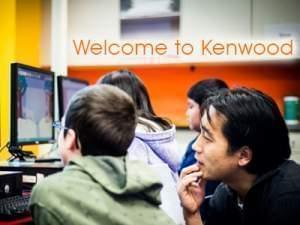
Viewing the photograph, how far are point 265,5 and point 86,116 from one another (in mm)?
2554

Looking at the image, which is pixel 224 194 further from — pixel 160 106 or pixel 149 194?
pixel 160 106

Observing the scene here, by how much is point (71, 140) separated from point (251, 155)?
50 centimetres

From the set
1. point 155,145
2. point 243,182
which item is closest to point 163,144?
point 155,145

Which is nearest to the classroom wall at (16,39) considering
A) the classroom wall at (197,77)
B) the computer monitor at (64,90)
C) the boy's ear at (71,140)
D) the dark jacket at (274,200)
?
the classroom wall at (197,77)

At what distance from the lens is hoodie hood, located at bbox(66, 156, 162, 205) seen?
1052 mm

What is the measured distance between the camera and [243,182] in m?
1.33

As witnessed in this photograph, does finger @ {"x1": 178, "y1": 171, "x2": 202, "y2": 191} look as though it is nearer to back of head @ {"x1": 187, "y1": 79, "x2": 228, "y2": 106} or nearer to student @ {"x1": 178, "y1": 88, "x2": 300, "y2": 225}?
student @ {"x1": 178, "y1": 88, "x2": 300, "y2": 225}

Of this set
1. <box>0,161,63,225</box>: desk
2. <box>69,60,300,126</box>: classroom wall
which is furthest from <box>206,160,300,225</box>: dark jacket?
<box>69,60,300,126</box>: classroom wall

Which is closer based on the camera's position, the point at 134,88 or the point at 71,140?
the point at 71,140

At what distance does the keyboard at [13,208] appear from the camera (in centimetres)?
137

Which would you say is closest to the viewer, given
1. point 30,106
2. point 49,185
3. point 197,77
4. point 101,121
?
point 49,185

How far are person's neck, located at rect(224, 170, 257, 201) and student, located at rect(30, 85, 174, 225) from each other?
292mm

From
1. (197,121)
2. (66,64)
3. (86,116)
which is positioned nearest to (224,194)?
(86,116)

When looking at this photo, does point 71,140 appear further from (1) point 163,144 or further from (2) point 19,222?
(1) point 163,144
